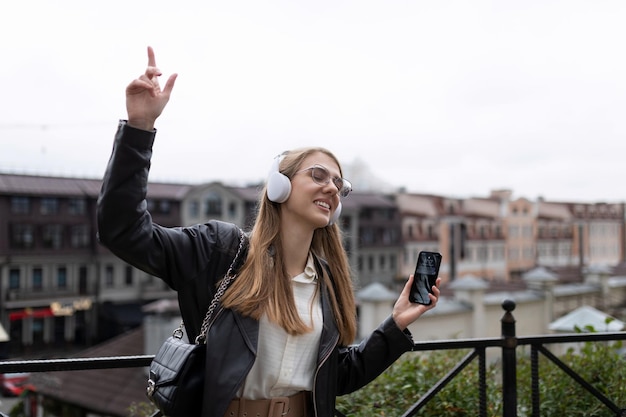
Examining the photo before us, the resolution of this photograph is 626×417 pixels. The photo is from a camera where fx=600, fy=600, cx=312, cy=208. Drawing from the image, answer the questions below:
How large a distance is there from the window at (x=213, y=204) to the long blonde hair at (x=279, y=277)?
35853mm

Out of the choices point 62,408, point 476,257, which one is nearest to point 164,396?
point 62,408

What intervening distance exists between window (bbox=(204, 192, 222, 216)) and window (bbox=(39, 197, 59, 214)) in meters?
8.81

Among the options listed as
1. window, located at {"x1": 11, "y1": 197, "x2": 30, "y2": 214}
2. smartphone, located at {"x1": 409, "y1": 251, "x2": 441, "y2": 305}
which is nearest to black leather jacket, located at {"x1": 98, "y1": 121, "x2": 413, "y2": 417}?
smartphone, located at {"x1": 409, "y1": 251, "x2": 441, "y2": 305}

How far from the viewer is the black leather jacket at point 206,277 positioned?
1604mm

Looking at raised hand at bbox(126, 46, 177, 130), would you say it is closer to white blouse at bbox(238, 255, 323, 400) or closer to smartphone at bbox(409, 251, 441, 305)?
white blouse at bbox(238, 255, 323, 400)

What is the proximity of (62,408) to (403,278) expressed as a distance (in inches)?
1393

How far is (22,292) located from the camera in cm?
3253

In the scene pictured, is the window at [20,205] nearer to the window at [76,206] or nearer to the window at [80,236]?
the window at [76,206]

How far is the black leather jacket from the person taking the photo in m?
1.60

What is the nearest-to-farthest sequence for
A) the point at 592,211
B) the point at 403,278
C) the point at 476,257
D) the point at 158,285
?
the point at 158,285 < the point at 403,278 < the point at 476,257 < the point at 592,211

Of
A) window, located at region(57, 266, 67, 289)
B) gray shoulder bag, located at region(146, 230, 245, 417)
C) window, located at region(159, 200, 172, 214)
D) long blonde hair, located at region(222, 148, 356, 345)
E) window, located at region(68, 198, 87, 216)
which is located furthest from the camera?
window, located at region(159, 200, 172, 214)

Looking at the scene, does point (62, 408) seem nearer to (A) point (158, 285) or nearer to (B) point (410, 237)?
(A) point (158, 285)

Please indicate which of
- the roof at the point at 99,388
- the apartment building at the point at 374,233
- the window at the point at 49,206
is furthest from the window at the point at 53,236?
the roof at the point at 99,388

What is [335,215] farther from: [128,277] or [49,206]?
[128,277]
